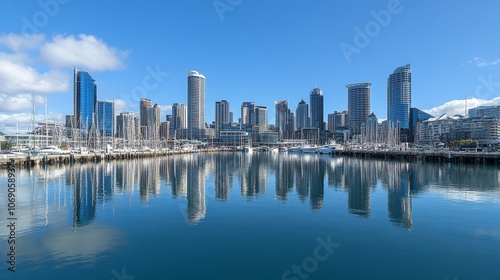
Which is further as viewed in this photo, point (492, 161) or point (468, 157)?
point (468, 157)

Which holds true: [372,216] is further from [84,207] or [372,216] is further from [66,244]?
[84,207]

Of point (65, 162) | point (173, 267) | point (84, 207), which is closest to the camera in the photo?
point (173, 267)

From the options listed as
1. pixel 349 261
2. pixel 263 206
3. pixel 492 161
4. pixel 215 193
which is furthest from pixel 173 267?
pixel 492 161

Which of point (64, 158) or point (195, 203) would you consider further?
point (64, 158)

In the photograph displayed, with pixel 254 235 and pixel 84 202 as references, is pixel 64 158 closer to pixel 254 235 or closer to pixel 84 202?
pixel 84 202

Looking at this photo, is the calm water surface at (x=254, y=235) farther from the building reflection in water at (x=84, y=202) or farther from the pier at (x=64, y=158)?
the pier at (x=64, y=158)

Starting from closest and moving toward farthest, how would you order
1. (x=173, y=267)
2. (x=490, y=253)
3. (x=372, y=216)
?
(x=173, y=267) → (x=490, y=253) → (x=372, y=216)

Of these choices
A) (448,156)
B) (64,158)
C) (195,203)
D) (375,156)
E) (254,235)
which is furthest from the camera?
(375,156)

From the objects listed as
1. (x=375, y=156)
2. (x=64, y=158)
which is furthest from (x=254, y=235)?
(x=375, y=156)
